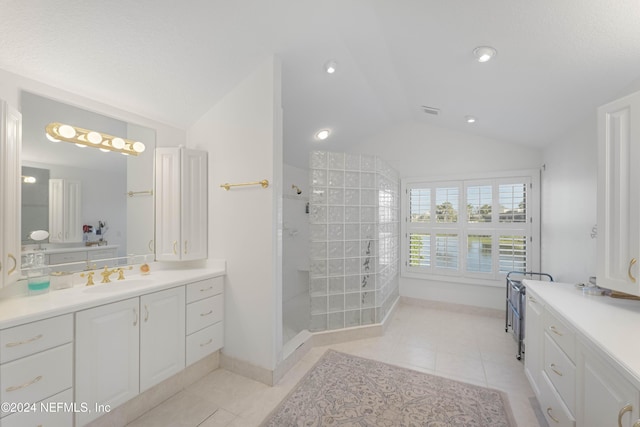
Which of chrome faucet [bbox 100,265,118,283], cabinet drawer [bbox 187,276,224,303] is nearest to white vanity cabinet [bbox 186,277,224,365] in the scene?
cabinet drawer [bbox 187,276,224,303]

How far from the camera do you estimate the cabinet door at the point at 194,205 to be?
236 centimetres

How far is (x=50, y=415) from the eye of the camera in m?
1.33

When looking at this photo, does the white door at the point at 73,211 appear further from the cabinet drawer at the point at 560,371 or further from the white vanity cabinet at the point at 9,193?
the cabinet drawer at the point at 560,371

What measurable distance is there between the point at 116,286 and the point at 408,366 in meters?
2.57

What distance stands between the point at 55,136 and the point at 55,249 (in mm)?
795

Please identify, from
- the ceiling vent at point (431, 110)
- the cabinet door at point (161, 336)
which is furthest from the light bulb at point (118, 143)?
the ceiling vent at point (431, 110)

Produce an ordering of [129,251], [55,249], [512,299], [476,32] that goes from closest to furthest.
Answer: [476,32], [55,249], [129,251], [512,299]

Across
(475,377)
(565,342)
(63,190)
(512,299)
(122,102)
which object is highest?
(122,102)

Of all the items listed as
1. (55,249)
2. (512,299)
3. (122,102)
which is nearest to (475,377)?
(512,299)

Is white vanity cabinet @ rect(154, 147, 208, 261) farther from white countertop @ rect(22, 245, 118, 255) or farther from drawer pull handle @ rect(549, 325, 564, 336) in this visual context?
drawer pull handle @ rect(549, 325, 564, 336)

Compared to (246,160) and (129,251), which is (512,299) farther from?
(129,251)

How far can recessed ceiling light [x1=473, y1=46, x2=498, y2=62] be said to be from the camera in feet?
5.85

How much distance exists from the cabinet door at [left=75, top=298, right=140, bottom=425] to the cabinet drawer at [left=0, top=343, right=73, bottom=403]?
0.06 meters

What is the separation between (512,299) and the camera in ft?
9.12
